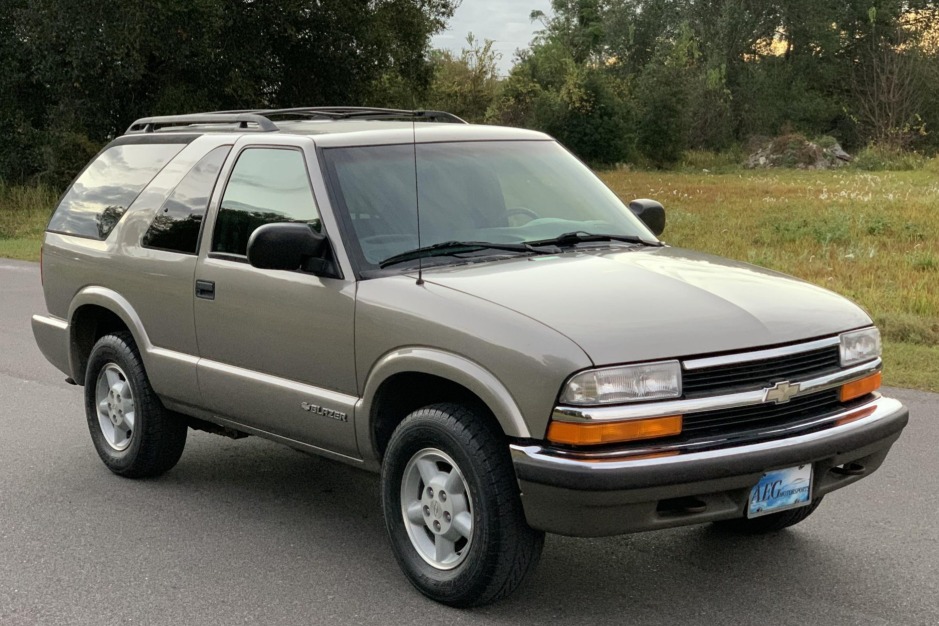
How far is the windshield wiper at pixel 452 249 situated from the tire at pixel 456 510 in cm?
74

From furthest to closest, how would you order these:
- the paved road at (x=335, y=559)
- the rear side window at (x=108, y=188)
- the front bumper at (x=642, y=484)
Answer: the rear side window at (x=108, y=188) < the paved road at (x=335, y=559) < the front bumper at (x=642, y=484)

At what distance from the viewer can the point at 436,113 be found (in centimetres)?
636

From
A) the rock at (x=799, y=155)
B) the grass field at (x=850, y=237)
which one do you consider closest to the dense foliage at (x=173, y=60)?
the grass field at (x=850, y=237)

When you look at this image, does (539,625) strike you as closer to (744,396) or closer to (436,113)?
(744,396)

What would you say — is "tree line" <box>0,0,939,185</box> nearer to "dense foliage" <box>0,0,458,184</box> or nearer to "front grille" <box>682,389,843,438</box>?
"dense foliage" <box>0,0,458,184</box>

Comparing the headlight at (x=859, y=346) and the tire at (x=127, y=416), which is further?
the tire at (x=127, y=416)

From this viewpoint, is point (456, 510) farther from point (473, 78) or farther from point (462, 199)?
point (473, 78)

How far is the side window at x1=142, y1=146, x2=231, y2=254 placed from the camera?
19.1 feet

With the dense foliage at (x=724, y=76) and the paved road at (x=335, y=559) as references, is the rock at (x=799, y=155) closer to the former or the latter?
the dense foliage at (x=724, y=76)

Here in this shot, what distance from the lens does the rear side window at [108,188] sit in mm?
6367

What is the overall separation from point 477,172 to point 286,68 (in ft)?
A: 86.8

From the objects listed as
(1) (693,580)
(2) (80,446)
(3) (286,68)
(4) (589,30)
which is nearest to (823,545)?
(1) (693,580)

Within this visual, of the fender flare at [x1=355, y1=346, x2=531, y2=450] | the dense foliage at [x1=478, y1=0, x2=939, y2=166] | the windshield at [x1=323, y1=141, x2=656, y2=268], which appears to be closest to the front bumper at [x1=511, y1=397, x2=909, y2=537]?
the fender flare at [x1=355, y1=346, x2=531, y2=450]

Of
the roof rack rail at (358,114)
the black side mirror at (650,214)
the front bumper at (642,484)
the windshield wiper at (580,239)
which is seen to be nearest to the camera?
the front bumper at (642,484)
